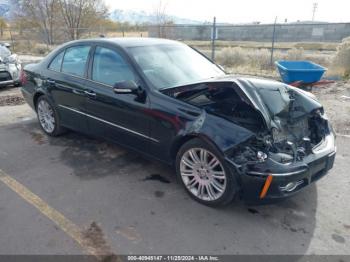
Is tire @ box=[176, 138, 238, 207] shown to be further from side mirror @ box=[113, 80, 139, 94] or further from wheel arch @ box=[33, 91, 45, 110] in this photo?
wheel arch @ box=[33, 91, 45, 110]

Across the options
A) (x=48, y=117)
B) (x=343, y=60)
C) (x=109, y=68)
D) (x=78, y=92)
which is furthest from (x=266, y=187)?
(x=343, y=60)

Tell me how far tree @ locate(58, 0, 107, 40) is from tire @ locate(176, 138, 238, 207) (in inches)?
1110

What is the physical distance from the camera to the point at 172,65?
3.92 metres

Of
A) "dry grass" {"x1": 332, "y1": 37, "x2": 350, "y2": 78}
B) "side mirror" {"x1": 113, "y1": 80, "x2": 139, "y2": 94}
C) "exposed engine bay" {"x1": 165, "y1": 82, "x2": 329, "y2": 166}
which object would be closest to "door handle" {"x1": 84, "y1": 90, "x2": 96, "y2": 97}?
"side mirror" {"x1": 113, "y1": 80, "x2": 139, "y2": 94}

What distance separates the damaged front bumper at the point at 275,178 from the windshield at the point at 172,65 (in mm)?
1415

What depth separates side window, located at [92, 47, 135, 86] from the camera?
3742 millimetres

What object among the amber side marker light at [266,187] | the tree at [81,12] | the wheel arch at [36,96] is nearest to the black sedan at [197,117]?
the amber side marker light at [266,187]

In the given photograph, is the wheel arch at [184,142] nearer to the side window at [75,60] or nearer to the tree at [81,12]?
the side window at [75,60]

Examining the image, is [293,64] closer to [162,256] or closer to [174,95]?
[174,95]

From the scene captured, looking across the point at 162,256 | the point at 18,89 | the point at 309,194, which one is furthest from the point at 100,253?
the point at 18,89

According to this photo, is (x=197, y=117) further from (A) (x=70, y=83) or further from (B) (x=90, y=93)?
(A) (x=70, y=83)

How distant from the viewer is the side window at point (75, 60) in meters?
4.27

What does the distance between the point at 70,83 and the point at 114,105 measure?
100 centimetres

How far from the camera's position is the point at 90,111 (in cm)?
420
